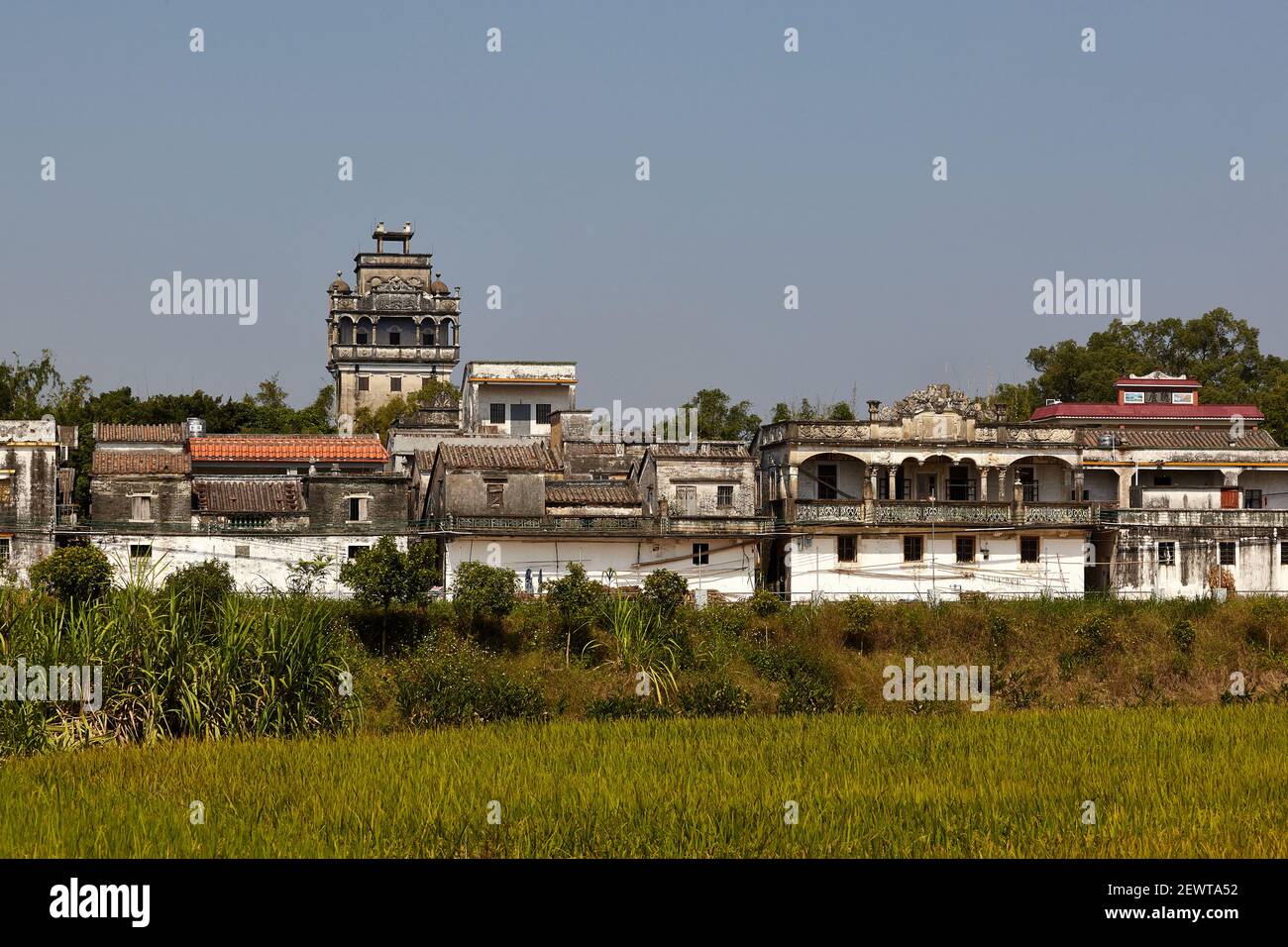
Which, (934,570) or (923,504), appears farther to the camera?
(923,504)

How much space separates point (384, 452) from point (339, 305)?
114 ft

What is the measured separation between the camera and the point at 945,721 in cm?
3166

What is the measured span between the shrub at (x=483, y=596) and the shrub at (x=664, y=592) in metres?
3.22

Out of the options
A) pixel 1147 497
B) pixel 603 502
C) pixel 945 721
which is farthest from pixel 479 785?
pixel 1147 497

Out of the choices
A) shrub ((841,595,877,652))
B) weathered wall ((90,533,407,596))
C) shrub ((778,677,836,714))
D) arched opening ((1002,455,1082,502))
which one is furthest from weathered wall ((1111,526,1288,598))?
weathered wall ((90,533,407,596))

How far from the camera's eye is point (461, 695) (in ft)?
111

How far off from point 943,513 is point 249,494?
771 inches

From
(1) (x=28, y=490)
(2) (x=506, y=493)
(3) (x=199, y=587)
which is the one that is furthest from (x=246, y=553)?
(3) (x=199, y=587)

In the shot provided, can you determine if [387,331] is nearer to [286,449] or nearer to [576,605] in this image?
[286,449]

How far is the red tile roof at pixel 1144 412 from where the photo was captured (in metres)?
58.1

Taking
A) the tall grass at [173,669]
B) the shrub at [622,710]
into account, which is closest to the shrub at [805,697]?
the shrub at [622,710]

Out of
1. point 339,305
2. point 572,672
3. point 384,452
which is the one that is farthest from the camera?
point 339,305
